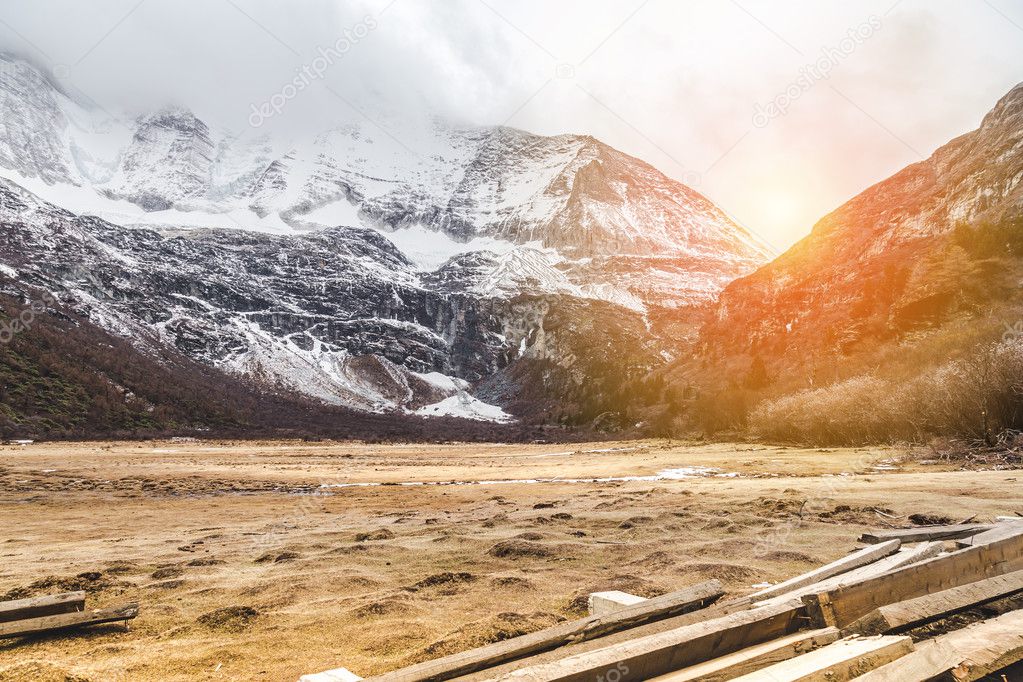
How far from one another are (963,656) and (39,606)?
721cm

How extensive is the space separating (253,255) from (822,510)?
207 m

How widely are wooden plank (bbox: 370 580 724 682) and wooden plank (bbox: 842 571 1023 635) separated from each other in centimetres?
125

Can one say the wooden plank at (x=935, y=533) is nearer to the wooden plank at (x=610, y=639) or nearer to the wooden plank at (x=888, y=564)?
the wooden plank at (x=888, y=564)

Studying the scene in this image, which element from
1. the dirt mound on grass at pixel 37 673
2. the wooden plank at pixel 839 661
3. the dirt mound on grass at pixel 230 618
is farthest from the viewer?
the dirt mound on grass at pixel 230 618

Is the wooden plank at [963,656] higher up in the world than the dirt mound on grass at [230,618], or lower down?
higher up

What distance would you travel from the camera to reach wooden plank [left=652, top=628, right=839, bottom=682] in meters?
3.56

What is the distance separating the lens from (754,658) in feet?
12.3

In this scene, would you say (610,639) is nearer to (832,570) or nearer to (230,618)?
(832,570)

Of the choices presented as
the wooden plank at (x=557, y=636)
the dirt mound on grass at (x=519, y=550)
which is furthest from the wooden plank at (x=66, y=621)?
the dirt mound on grass at (x=519, y=550)

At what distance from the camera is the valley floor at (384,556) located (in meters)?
5.57

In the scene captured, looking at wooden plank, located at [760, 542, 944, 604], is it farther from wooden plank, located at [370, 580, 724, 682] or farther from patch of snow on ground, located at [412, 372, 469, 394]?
patch of snow on ground, located at [412, 372, 469, 394]

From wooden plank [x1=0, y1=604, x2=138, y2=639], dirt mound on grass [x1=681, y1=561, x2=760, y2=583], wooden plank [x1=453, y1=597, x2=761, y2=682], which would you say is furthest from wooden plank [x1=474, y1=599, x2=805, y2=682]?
wooden plank [x1=0, y1=604, x2=138, y2=639]


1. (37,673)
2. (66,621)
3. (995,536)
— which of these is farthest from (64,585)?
(995,536)

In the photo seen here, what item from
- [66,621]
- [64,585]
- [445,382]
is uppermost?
[445,382]
